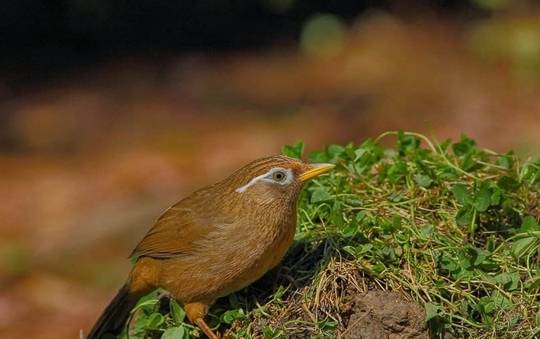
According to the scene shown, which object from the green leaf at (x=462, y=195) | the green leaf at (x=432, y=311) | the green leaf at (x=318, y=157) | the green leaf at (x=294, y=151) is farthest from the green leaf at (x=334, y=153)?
the green leaf at (x=432, y=311)

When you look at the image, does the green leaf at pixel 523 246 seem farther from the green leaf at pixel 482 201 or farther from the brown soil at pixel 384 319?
the brown soil at pixel 384 319

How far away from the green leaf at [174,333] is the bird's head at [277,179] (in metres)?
0.68

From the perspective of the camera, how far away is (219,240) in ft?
18.5

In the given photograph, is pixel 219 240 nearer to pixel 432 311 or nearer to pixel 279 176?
pixel 279 176

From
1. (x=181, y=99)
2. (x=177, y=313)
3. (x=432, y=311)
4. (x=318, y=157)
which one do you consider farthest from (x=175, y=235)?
(x=181, y=99)

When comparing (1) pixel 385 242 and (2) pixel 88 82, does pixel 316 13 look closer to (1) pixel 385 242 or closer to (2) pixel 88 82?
(2) pixel 88 82

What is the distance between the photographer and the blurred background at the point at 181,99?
33.5 feet

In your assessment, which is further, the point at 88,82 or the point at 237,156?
the point at 88,82

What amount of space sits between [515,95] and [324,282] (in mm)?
7361

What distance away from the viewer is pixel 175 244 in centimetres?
576

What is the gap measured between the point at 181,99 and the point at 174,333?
24.6 ft

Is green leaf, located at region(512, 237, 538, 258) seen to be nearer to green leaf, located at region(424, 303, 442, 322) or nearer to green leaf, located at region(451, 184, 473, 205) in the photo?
green leaf, located at region(451, 184, 473, 205)

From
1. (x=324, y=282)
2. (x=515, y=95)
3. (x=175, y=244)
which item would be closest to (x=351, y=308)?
(x=324, y=282)

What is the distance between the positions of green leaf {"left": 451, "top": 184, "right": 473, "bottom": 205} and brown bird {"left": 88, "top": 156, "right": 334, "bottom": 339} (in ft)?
1.83
